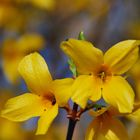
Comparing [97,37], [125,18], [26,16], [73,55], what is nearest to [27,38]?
[26,16]

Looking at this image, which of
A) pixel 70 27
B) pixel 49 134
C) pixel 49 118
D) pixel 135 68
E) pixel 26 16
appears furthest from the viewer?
pixel 70 27

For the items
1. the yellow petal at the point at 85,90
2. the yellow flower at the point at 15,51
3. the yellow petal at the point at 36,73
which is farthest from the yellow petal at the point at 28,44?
the yellow petal at the point at 85,90

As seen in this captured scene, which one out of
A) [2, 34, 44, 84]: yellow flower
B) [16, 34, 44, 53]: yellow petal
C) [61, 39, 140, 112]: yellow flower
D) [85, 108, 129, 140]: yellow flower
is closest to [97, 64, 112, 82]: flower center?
[61, 39, 140, 112]: yellow flower

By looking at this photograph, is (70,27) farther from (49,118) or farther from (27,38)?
(49,118)

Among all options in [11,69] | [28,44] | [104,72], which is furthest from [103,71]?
[28,44]

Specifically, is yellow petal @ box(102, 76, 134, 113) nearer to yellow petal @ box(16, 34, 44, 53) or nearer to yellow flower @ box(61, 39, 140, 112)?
yellow flower @ box(61, 39, 140, 112)

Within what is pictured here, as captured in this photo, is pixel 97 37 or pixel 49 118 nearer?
pixel 49 118
